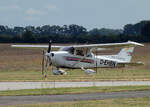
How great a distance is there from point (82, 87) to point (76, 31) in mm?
120024

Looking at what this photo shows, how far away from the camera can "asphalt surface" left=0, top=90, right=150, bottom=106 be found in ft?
50.8

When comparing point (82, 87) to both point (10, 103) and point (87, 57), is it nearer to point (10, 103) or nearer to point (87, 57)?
point (10, 103)

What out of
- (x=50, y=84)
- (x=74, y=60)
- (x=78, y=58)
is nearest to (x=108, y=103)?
(x=50, y=84)

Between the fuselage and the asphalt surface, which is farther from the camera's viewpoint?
the fuselage

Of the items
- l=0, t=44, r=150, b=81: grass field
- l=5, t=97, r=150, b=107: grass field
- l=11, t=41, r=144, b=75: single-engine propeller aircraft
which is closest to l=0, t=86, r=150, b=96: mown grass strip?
l=5, t=97, r=150, b=107: grass field

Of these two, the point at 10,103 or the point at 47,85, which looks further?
the point at 47,85

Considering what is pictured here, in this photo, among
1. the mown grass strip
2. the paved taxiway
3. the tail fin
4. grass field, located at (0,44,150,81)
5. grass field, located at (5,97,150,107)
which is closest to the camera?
grass field, located at (5,97,150,107)

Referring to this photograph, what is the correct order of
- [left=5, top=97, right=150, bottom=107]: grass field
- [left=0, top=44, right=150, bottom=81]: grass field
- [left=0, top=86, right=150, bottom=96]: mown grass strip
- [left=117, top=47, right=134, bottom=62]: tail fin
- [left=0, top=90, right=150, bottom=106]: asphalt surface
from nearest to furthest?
1. [left=5, top=97, right=150, bottom=107]: grass field
2. [left=0, top=90, right=150, bottom=106]: asphalt surface
3. [left=0, top=86, right=150, bottom=96]: mown grass strip
4. [left=0, top=44, right=150, bottom=81]: grass field
5. [left=117, top=47, right=134, bottom=62]: tail fin

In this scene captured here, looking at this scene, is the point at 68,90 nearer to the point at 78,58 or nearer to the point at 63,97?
the point at 63,97

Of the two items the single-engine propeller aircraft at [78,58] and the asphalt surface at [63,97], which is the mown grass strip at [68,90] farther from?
the single-engine propeller aircraft at [78,58]

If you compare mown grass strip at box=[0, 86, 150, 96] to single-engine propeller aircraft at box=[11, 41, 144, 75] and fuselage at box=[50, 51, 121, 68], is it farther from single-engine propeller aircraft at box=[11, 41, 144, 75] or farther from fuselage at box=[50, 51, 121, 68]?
fuselage at box=[50, 51, 121, 68]

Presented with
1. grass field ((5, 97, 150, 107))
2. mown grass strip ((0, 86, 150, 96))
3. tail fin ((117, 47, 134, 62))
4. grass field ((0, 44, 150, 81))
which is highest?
tail fin ((117, 47, 134, 62))

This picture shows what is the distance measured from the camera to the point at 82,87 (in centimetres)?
2017

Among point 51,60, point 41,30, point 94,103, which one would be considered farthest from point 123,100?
point 41,30
